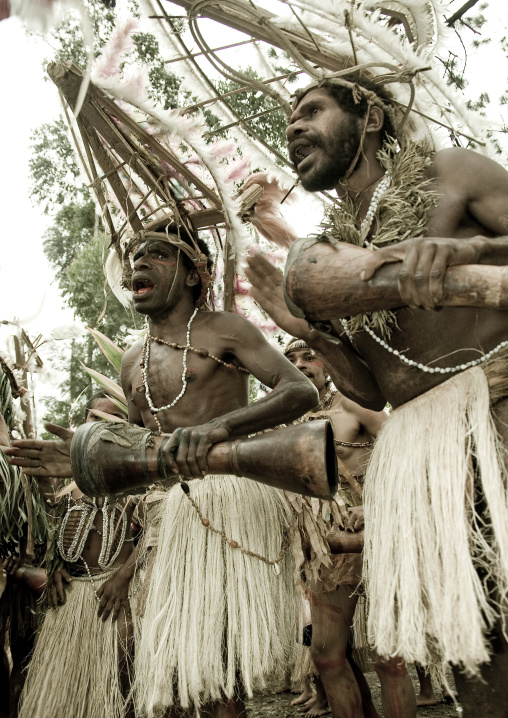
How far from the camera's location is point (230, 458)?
92.9 inches

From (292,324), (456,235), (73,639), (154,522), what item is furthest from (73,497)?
(456,235)

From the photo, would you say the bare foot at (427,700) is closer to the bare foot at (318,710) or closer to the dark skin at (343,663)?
the bare foot at (318,710)

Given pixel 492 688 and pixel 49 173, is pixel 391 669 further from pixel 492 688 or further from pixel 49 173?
pixel 49 173

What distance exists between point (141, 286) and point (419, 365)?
5.50 feet

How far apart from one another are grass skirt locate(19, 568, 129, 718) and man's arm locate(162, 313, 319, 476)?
4.57ft

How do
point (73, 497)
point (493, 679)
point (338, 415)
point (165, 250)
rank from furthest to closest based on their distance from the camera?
point (338, 415) < point (73, 497) < point (165, 250) < point (493, 679)

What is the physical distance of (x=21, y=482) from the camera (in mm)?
3854

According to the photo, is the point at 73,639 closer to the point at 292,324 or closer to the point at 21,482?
the point at 21,482

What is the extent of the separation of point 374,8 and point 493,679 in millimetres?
2445

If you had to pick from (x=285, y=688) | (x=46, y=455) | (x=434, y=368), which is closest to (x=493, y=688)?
(x=434, y=368)

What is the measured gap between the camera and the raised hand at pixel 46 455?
2.66 metres

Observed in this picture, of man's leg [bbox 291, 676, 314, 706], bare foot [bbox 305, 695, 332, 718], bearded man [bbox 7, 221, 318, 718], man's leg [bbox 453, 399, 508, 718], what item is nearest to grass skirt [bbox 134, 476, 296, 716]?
bearded man [bbox 7, 221, 318, 718]

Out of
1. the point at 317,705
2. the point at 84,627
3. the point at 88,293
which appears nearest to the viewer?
the point at 84,627

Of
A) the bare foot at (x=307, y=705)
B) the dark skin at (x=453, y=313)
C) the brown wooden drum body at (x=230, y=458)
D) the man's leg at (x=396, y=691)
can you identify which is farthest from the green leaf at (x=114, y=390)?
the dark skin at (x=453, y=313)
